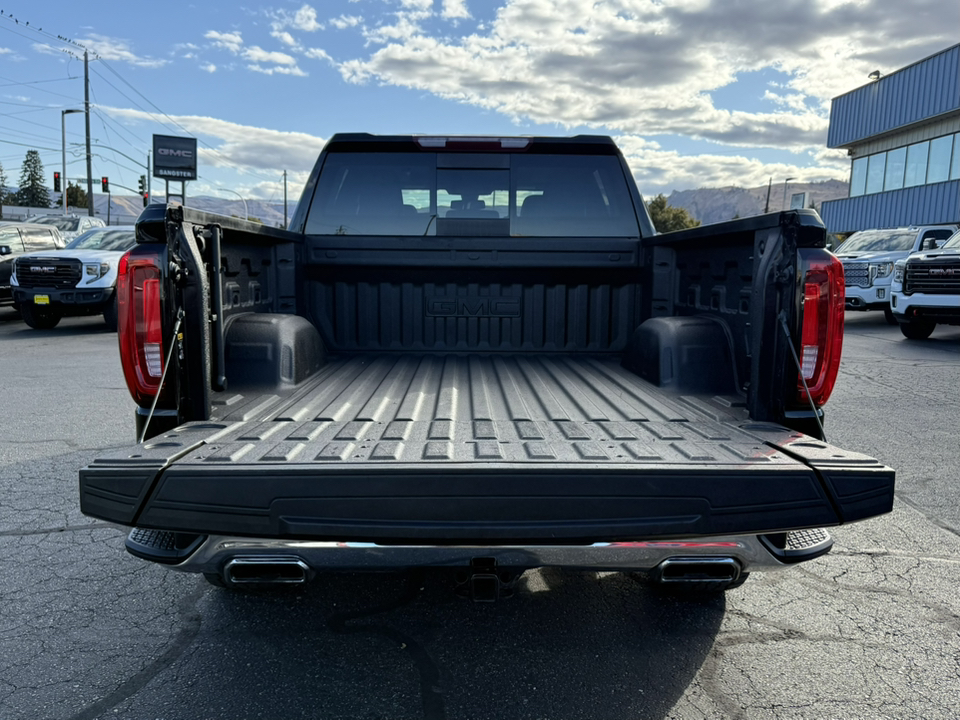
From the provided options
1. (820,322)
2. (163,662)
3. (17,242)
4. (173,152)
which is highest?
(173,152)

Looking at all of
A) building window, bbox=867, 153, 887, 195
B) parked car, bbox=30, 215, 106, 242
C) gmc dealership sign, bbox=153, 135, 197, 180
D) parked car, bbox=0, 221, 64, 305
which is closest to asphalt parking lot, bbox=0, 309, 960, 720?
parked car, bbox=0, 221, 64, 305

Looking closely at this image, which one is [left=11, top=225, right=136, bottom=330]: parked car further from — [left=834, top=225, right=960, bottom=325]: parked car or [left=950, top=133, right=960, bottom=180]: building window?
[left=950, top=133, right=960, bottom=180]: building window

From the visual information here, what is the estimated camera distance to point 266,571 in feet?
7.13

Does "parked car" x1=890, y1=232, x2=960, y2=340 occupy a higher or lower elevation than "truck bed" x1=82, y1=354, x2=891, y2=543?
higher

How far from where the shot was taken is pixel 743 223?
108 inches

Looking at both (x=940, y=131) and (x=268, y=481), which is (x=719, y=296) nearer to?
(x=268, y=481)

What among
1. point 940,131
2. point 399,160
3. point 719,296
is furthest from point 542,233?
point 940,131

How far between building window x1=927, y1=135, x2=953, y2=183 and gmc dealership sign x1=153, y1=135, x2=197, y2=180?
164 ft

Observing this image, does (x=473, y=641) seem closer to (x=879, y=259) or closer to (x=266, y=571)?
(x=266, y=571)

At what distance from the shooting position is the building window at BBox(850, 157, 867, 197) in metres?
37.1

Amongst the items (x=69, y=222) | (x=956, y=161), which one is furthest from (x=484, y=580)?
(x=956, y=161)

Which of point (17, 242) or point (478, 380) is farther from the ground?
point (17, 242)

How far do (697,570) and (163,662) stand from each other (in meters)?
1.96

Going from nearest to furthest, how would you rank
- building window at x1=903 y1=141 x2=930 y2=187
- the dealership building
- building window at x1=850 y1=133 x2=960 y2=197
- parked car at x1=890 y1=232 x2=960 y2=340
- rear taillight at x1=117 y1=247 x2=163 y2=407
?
rear taillight at x1=117 y1=247 x2=163 y2=407 < parked car at x1=890 y1=232 x2=960 y2=340 < the dealership building < building window at x1=850 y1=133 x2=960 y2=197 < building window at x1=903 y1=141 x2=930 y2=187
